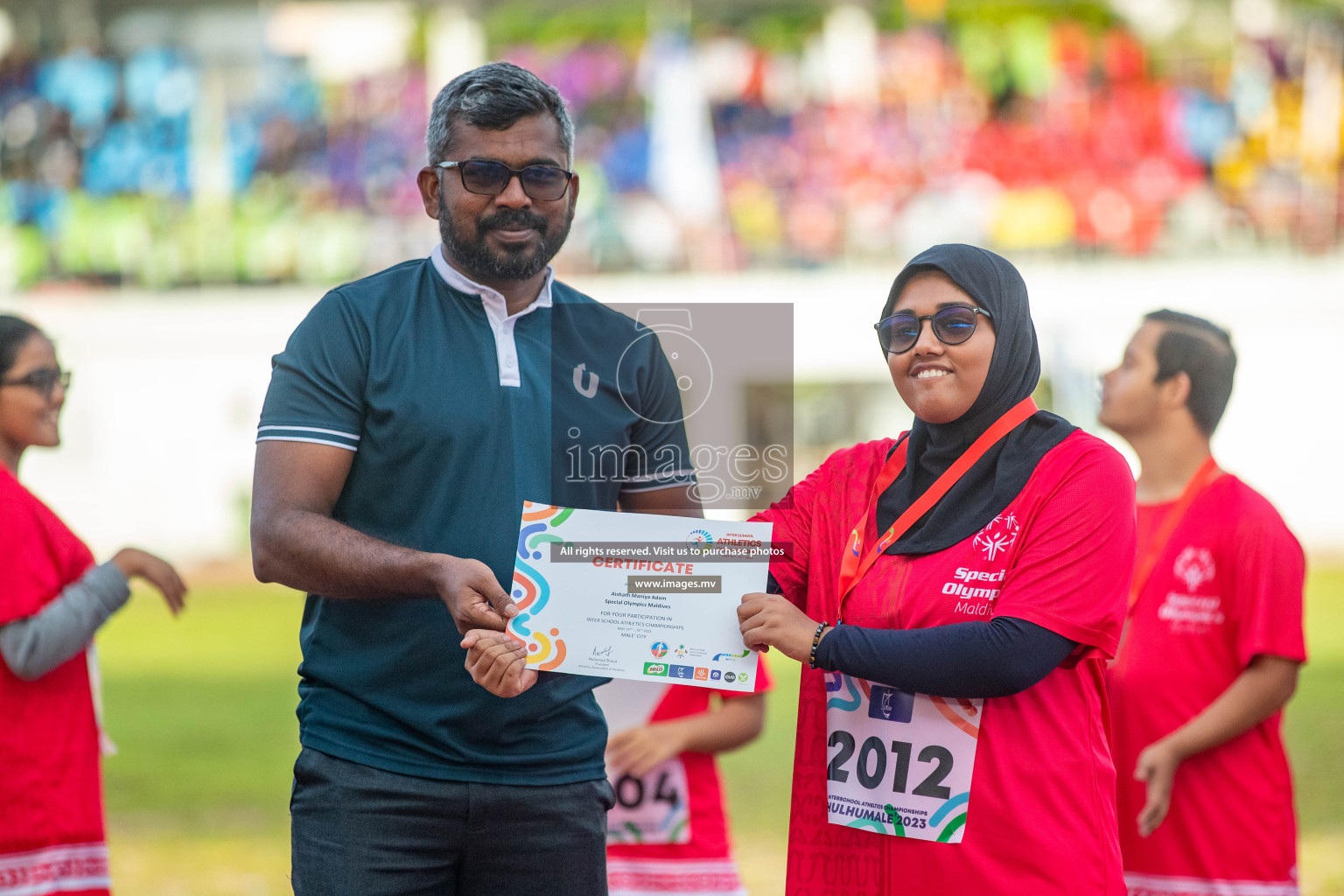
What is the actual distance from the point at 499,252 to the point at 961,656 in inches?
48.5

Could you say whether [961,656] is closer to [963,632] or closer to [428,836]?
[963,632]

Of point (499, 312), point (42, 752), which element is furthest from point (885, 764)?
point (42, 752)

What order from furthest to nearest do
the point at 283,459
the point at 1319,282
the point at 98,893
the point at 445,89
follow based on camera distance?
the point at 1319,282, the point at 98,893, the point at 445,89, the point at 283,459

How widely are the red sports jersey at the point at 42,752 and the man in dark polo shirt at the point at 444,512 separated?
1206mm

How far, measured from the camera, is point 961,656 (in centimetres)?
254

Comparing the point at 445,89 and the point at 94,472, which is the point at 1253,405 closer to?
the point at 94,472

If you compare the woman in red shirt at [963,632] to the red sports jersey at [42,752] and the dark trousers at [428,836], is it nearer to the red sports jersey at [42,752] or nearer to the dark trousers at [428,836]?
the dark trousers at [428,836]

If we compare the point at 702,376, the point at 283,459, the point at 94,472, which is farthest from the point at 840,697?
the point at 94,472

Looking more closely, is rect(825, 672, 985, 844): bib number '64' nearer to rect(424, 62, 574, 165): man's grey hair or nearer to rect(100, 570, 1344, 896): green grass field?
rect(424, 62, 574, 165): man's grey hair

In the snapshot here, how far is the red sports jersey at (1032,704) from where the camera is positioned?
2.60m

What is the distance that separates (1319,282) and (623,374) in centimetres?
1995

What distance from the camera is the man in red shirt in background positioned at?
12.3 feet

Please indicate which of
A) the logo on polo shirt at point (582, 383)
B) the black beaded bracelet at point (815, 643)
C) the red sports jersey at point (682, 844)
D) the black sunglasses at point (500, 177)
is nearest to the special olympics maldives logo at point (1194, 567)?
the red sports jersey at point (682, 844)

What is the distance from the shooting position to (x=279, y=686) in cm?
1230
